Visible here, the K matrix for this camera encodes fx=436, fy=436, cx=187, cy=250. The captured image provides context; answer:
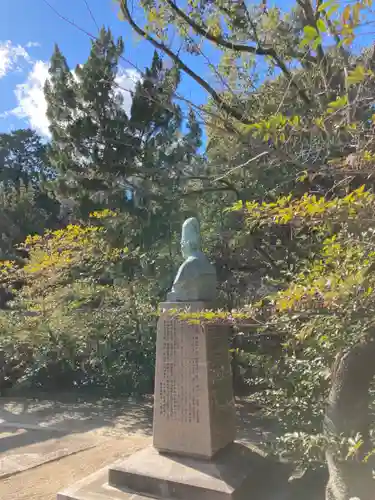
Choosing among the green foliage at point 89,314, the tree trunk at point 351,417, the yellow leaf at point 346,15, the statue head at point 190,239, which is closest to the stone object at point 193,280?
the statue head at point 190,239

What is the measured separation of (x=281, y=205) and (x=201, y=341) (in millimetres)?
1581

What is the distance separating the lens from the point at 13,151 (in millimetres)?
30641

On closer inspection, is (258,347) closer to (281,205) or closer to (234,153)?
(234,153)

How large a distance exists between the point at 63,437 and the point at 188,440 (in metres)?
2.68

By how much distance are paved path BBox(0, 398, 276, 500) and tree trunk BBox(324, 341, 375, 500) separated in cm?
235

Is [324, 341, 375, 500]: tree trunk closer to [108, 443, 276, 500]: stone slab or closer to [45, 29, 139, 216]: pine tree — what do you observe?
[108, 443, 276, 500]: stone slab

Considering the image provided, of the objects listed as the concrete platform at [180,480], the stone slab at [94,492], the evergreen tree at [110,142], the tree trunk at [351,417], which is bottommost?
the stone slab at [94,492]

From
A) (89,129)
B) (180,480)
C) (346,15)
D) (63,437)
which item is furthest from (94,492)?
(89,129)

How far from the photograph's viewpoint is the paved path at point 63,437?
4062mm

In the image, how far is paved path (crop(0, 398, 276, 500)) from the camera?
4062 millimetres

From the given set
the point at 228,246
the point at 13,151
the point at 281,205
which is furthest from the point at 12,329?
the point at 13,151

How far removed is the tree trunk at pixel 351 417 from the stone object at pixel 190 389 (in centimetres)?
107

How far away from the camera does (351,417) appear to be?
8.77 feet

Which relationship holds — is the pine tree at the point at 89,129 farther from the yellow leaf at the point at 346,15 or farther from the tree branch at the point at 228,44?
the yellow leaf at the point at 346,15
